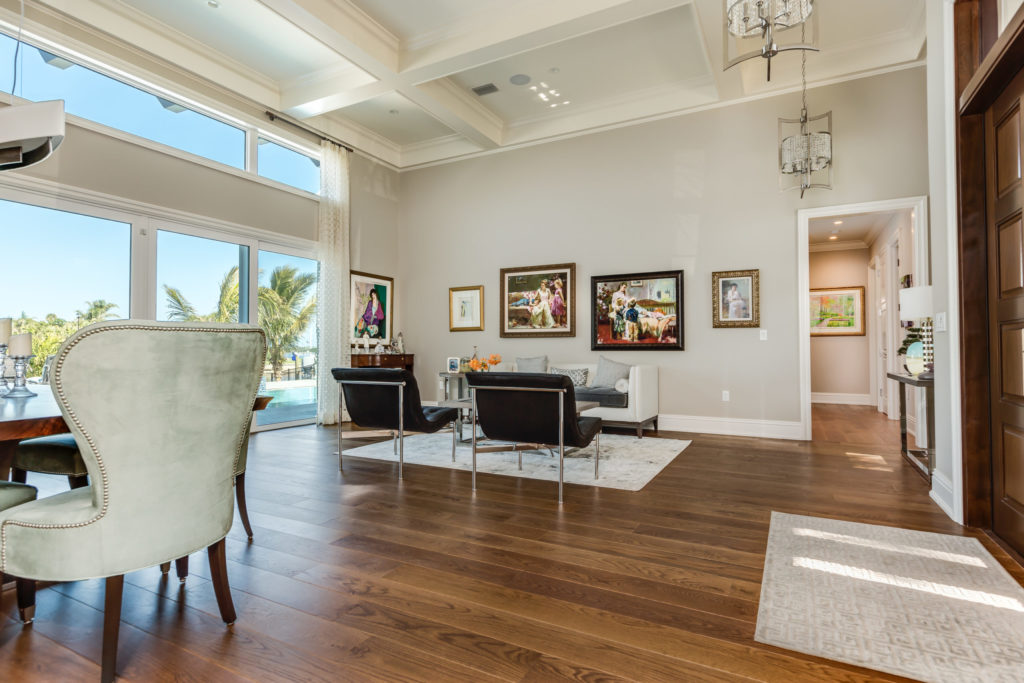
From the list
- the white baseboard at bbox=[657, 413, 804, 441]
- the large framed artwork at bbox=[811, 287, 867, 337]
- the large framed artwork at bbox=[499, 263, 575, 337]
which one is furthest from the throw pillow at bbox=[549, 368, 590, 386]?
the large framed artwork at bbox=[811, 287, 867, 337]

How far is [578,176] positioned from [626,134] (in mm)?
754

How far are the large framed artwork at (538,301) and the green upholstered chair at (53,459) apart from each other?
16.8 feet

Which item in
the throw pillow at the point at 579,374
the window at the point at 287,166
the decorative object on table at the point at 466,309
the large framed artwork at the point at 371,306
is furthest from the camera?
the decorative object on table at the point at 466,309

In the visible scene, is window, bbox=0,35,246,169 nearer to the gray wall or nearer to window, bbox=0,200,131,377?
window, bbox=0,200,131,377

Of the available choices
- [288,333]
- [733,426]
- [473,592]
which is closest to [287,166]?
[288,333]

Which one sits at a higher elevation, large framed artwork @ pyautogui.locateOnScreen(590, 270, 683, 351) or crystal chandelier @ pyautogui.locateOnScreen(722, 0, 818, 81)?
crystal chandelier @ pyautogui.locateOnScreen(722, 0, 818, 81)

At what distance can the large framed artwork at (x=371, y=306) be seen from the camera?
717 centimetres

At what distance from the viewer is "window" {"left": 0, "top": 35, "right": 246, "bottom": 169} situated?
13.9ft

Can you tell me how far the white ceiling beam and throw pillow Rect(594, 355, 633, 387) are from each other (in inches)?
130

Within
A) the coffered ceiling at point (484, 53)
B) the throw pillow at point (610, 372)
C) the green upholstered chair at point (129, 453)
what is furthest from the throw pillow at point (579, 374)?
the green upholstered chair at point (129, 453)

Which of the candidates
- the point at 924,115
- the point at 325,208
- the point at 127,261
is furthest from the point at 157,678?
the point at 924,115

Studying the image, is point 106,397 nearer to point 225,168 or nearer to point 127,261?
point 127,261

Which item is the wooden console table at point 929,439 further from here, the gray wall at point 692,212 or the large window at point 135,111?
the large window at point 135,111

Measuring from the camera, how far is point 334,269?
6.77 metres
